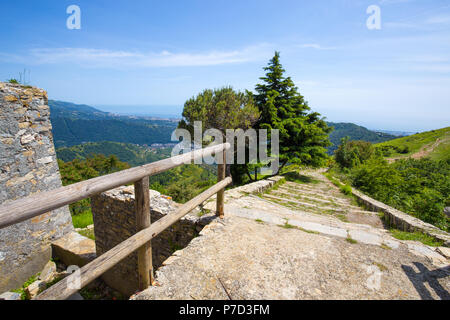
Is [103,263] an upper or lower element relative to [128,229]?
upper

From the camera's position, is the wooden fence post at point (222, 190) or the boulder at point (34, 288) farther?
the boulder at point (34, 288)

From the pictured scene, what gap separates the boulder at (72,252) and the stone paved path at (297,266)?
3939mm

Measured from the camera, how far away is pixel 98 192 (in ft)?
5.74

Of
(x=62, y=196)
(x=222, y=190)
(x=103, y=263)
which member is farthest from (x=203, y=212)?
(x=62, y=196)

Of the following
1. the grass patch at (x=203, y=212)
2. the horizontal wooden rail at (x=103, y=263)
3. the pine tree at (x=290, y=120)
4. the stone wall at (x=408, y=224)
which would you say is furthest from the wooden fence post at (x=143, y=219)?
the pine tree at (x=290, y=120)

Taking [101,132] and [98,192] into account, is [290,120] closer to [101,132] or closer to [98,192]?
[98,192]

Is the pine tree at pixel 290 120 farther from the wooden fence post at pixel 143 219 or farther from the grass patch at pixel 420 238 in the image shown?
the wooden fence post at pixel 143 219

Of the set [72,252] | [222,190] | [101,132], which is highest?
[101,132]

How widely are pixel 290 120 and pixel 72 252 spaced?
10001mm

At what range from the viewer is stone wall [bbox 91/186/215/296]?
411 centimetres

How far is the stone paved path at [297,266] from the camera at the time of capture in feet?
7.41

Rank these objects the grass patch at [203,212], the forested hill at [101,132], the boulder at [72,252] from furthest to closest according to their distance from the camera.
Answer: the forested hill at [101,132]
the boulder at [72,252]
the grass patch at [203,212]
